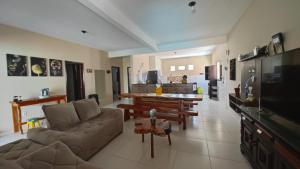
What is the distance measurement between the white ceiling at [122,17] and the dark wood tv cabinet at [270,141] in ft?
8.09

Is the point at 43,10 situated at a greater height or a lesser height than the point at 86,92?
greater

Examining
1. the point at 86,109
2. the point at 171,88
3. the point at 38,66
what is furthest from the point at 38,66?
the point at 171,88

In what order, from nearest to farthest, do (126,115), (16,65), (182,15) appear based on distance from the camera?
(182,15) < (16,65) < (126,115)

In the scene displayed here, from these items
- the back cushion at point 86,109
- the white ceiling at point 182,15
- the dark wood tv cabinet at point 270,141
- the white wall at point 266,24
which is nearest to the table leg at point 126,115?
the back cushion at point 86,109

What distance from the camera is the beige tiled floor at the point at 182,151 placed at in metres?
2.06

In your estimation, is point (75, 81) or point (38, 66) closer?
point (38, 66)

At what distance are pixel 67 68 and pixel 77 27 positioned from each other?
220 centimetres

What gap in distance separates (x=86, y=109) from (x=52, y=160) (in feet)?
5.83

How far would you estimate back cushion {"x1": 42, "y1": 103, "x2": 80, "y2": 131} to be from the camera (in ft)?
7.61

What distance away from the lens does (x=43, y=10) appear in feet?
9.53

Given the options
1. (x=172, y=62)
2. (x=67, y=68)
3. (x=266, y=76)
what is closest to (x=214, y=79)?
(x=172, y=62)

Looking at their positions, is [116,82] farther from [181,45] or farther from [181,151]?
[181,151]

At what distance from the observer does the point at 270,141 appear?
1.36m

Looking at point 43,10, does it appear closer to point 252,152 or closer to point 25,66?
point 25,66
